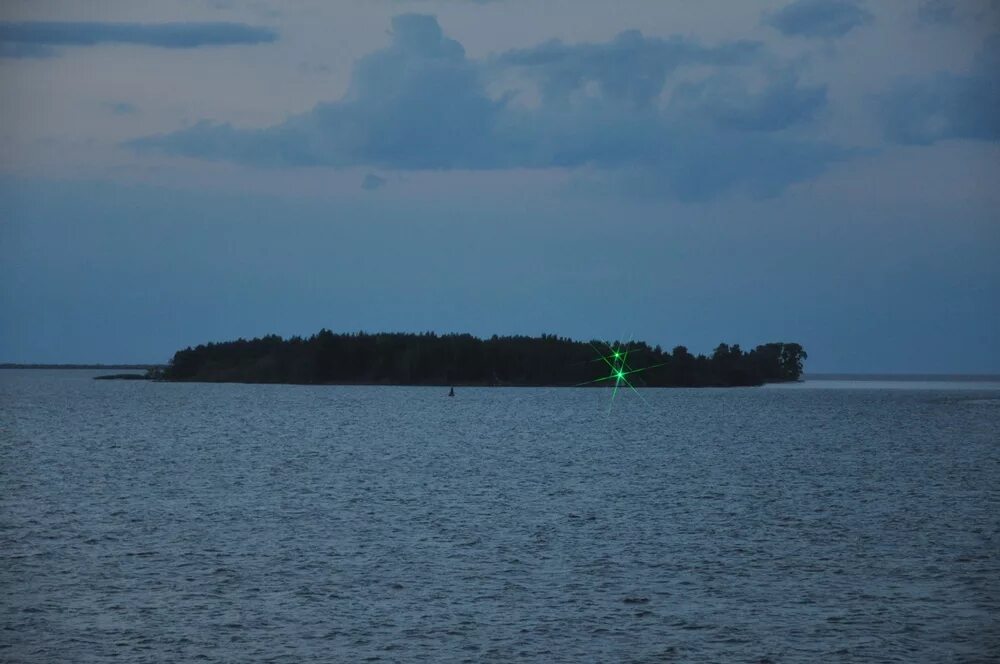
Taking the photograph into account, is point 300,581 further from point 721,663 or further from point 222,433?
point 222,433

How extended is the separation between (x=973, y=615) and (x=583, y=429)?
7750 centimetres

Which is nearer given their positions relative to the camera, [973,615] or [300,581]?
[973,615]

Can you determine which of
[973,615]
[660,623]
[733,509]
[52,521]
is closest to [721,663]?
[660,623]

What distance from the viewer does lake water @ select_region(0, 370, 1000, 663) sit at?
22.9m

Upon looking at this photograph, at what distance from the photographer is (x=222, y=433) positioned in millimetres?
91312

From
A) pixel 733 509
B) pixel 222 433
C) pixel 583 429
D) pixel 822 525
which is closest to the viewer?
pixel 822 525

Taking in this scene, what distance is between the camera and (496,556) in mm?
31875

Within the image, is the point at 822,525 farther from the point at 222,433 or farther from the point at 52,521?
the point at 222,433

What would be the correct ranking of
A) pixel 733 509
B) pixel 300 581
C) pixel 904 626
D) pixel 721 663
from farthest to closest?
pixel 733 509
pixel 300 581
pixel 904 626
pixel 721 663

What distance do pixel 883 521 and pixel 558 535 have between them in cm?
1212

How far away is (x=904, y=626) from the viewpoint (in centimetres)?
2394

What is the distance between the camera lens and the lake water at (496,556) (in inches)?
901

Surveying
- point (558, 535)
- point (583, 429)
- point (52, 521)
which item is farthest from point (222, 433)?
point (558, 535)

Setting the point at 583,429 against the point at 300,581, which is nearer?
the point at 300,581
